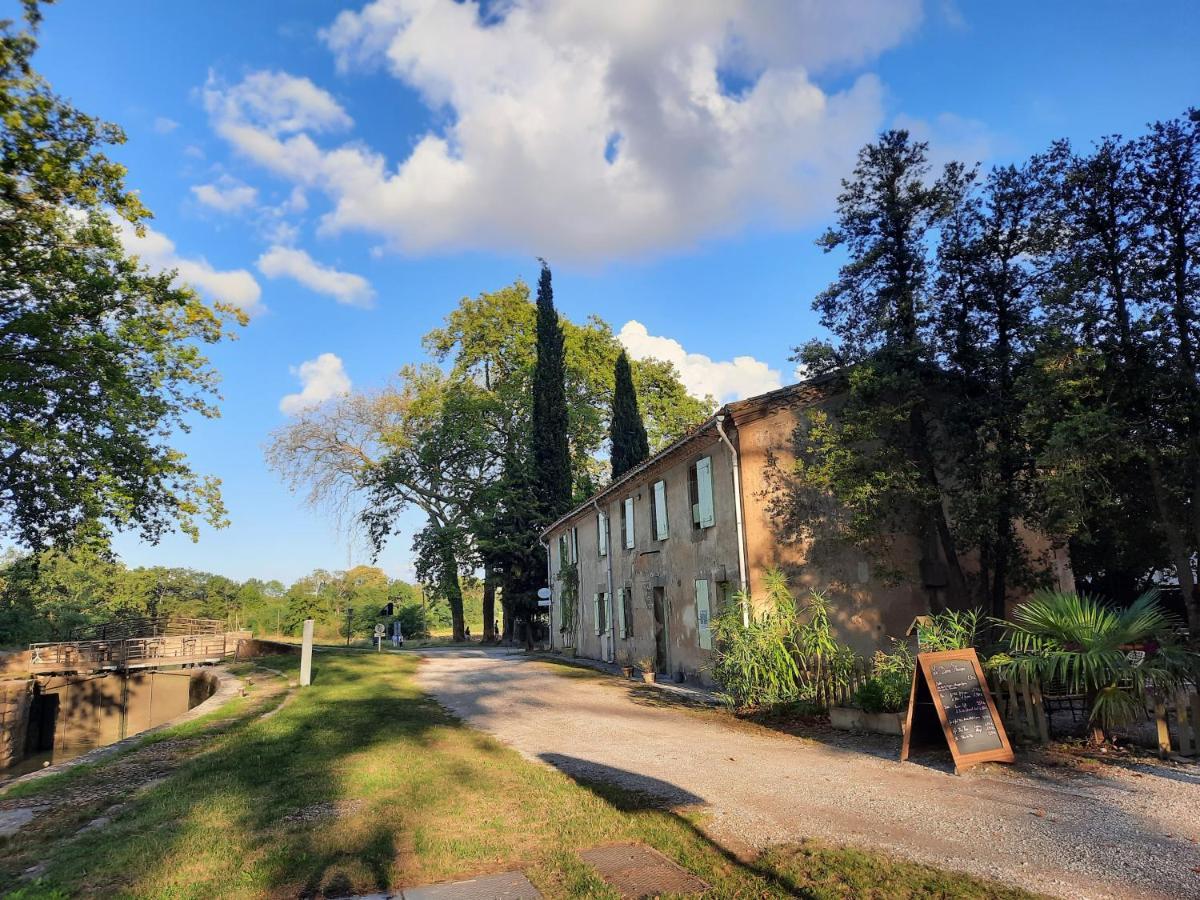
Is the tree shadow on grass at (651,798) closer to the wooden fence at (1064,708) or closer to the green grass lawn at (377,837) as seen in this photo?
the green grass lawn at (377,837)

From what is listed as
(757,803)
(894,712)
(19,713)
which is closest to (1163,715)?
(894,712)

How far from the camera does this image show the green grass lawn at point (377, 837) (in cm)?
425

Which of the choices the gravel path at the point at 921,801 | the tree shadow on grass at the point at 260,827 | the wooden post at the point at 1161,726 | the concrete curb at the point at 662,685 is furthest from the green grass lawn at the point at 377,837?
the concrete curb at the point at 662,685

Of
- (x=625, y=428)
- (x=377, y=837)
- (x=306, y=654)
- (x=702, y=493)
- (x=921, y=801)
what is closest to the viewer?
(x=377, y=837)

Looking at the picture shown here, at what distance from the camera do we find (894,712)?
29.5 feet

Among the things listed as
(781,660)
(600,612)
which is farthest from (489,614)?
(781,660)

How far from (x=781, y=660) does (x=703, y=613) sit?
15.7 feet

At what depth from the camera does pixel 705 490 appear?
15516 millimetres

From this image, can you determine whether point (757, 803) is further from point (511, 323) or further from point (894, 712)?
point (511, 323)

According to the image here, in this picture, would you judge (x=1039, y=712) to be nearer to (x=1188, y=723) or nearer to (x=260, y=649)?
(x=1188, y=723)

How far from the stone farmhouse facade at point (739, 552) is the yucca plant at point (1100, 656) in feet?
18.8

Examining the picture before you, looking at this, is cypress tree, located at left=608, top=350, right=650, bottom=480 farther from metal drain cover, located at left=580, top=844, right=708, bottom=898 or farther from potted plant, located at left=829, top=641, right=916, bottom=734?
metal drain cover, located at left=580, top=844, right=708, bottom=898

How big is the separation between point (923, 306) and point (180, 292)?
54.9 feet

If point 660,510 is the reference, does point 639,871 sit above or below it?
below
